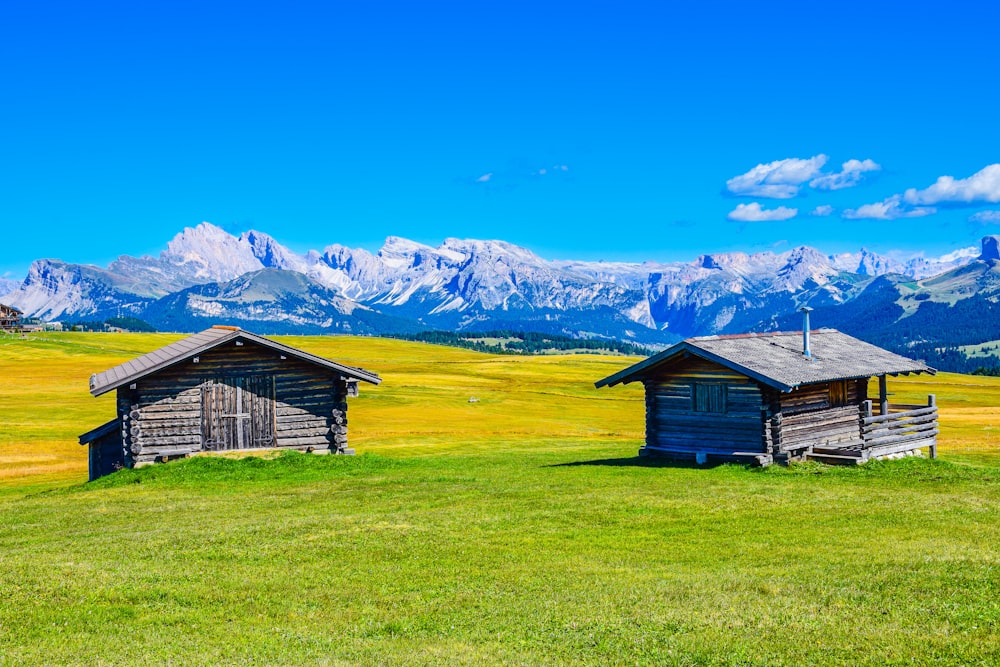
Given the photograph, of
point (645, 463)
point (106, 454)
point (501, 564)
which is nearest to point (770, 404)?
point (645, 463)

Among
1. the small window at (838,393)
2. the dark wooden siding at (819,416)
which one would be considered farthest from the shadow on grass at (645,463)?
the small window at (838,393)

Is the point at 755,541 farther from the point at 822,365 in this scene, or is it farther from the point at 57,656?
the point at 822,365

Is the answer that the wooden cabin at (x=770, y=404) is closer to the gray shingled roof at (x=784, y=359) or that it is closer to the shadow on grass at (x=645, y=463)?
the gray shingled roof at (x=784, y=359)

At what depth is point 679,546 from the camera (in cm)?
2058

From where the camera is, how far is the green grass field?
1310 centimetres

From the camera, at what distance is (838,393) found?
3916cm

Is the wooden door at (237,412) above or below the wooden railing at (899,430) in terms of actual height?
above

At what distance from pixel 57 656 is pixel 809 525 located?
17.1 meters

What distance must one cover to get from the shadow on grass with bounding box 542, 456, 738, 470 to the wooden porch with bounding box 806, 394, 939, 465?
14.1ft

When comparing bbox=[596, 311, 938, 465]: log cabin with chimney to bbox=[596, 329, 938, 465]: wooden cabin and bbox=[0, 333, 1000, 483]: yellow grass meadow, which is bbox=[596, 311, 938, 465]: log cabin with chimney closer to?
bbox=[596, 329, 938, 465]: wooden cabin

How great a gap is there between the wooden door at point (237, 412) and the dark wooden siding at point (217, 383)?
63 millimetres

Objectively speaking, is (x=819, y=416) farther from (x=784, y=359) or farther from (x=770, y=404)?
(x=770, y=404)

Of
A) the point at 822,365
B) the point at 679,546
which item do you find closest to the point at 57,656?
the point at 679,546

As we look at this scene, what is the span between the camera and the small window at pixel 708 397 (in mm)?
37406
